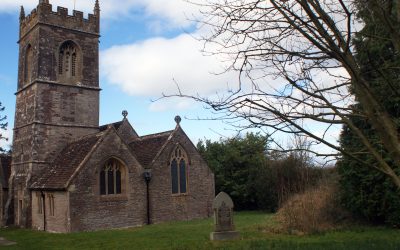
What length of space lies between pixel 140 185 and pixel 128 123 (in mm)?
6836

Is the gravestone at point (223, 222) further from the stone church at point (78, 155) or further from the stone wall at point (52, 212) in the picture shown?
the stone wall at point (52, 212)

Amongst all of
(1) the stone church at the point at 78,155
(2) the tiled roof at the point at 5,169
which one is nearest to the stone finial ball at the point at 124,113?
(1) the stone church at the point at 78,155

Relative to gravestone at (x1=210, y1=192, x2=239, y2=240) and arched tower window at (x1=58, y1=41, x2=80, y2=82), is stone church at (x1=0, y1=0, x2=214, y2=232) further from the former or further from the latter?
gravestone at (x1=210, y1=192, x2=239, y2=240)

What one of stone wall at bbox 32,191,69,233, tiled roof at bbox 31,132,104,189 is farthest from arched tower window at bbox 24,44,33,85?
stone wall at bbox 32,191,69,233

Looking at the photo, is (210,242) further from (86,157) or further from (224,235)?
(86,157)

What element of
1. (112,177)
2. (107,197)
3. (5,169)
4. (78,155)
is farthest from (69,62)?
(107,197)

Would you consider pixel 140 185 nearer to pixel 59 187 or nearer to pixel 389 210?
pixel 59 187

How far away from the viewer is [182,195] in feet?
83.0

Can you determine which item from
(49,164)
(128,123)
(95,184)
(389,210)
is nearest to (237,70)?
(389,210)

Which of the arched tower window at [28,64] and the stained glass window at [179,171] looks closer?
the stained glass window at [179,171]

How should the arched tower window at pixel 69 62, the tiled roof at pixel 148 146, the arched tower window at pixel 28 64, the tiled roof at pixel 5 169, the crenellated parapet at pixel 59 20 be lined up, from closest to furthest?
the tiled roof at pixel 148 146 < the crenellated parapet at pixel 59 20 < the arched tower window at pixel 69 62 < the arched tower window at pixel 28 64 < the tiled roof at pixel 5 169

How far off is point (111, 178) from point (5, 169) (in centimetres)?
1216

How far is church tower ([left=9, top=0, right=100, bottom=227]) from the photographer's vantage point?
2512 centimetres

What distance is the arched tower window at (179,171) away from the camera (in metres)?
25.2
